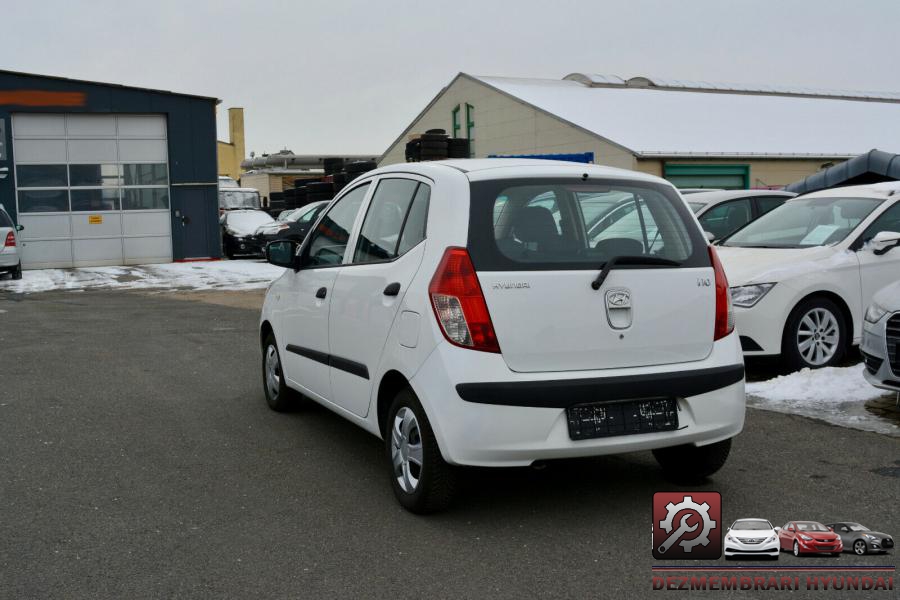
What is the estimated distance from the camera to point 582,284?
15.0ft

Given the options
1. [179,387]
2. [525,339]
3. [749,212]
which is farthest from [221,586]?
[749,212]

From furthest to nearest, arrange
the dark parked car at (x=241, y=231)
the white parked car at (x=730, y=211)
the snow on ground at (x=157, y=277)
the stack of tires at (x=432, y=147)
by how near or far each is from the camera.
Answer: the dark parked car at (x=241, y=231), the stack of tires at (x=432, y=147), the snow on ground at (x=157, y=277), the white parked car at (x=730, y=211)

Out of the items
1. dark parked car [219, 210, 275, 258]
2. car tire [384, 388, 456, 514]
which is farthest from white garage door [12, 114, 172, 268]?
car tire [384, 388, 456, 514]

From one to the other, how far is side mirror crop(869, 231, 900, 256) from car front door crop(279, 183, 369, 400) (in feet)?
15.2

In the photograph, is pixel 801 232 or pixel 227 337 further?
pixel 227 337

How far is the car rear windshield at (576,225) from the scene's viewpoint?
459 cm

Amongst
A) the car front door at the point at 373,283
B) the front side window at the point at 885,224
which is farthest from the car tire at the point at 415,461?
the front side window at the point at 885,224

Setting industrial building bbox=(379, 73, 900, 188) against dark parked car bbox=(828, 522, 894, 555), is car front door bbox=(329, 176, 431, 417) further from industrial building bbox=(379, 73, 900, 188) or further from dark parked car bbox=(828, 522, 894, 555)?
industrial building bbox=(379, 73, 900, 188)

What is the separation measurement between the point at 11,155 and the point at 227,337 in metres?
18.6

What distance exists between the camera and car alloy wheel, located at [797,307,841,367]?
8.18m

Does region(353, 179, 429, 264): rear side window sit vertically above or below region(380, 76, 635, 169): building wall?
below

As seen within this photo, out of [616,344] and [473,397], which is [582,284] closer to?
[616,344]

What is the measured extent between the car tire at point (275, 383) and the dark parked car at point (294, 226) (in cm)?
1465

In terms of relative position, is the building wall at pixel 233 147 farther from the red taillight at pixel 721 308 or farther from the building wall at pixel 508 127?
the red taillight at pixel 721 308
